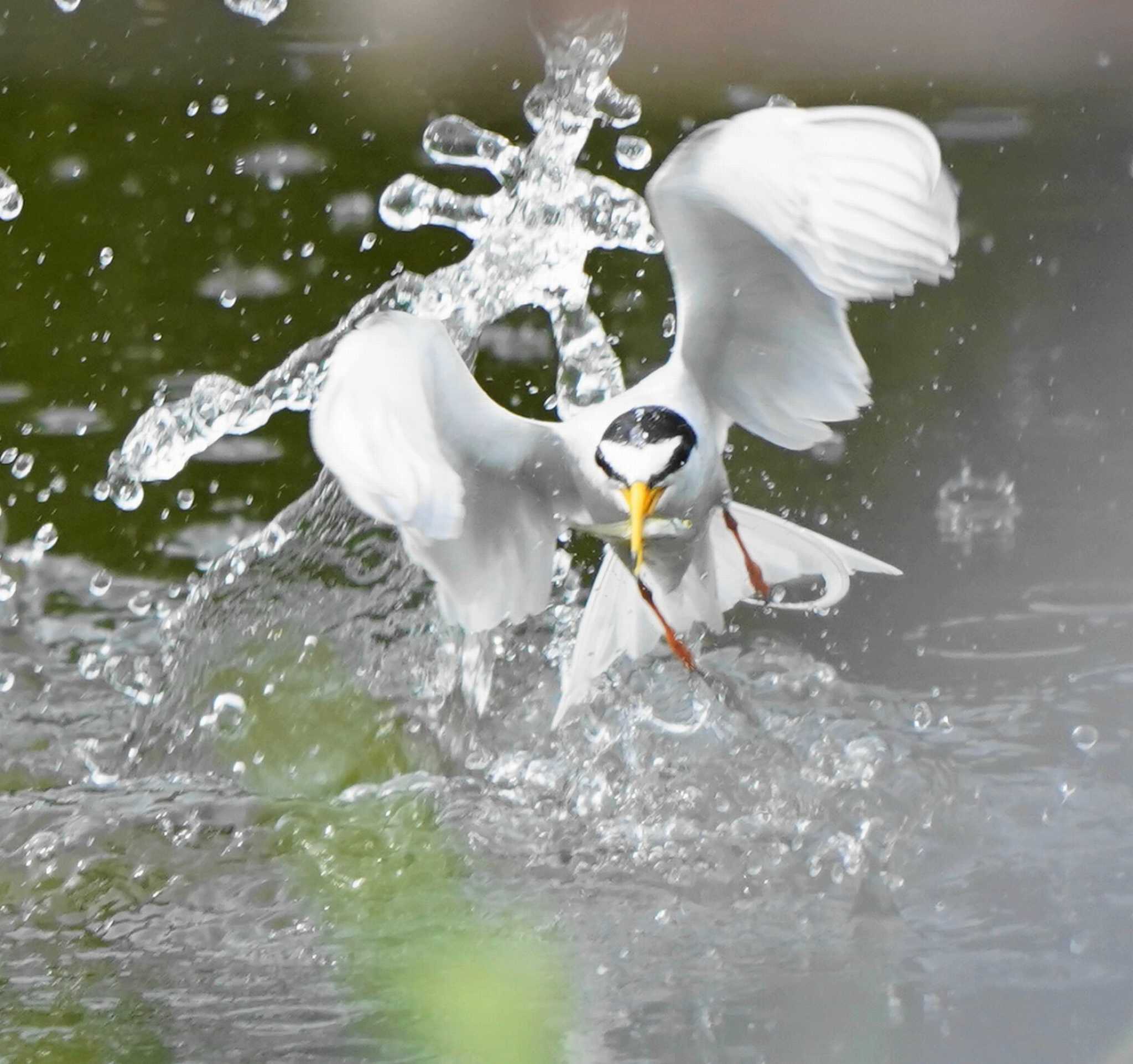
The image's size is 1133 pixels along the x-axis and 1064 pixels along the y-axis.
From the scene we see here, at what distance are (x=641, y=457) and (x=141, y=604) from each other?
0.63 meters

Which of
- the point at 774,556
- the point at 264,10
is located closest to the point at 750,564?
the point at 774,556

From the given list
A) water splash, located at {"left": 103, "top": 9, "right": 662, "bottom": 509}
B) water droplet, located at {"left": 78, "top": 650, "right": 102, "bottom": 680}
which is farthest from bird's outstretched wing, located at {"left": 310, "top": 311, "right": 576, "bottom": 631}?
water droplet, located at {"left": 78, "top": 650, "right": 102, "bottom": 680}

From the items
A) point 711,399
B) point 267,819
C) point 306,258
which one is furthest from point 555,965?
point 306,258

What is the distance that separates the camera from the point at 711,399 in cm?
88

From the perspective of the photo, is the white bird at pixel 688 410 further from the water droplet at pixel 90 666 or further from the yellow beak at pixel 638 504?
the water droplet at pixel 90 666

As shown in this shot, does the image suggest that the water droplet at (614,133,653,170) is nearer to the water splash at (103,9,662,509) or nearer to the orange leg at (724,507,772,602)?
the water splash at (103,9,662,509)

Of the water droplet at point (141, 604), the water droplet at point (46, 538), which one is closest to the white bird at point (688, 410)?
the water droplet at point (141, 604)

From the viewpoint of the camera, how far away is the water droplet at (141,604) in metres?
1.29

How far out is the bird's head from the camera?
79cm

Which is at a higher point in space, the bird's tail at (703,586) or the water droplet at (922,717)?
the bird's tail at (703,586)

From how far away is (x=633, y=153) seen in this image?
1.39m

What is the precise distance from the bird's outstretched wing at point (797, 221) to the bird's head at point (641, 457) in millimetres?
60

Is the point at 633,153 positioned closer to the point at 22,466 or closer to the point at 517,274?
the point at 517,274

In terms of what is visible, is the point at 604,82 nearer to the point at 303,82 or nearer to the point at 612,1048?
the point at 303,82
